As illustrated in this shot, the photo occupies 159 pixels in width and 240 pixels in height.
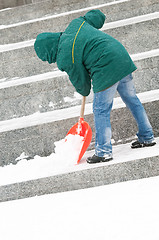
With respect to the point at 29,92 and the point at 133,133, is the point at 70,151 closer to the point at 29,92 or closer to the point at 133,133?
the point at 133,133

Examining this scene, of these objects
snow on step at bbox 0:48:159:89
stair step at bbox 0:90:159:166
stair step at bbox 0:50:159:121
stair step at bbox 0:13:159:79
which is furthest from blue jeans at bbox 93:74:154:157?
stair step at bbox 0:13:159:79

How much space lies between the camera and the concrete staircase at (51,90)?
10.5ft

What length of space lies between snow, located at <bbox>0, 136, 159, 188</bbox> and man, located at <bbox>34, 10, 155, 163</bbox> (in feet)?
0.60

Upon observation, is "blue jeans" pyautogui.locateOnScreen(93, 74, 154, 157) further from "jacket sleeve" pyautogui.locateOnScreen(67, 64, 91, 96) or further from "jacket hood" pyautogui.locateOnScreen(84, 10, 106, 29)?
"jacket hood" pyautogui.locateOnScreen(84, 10, 106, 29)

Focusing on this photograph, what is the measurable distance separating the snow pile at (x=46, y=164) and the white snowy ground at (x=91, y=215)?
10.9 inches

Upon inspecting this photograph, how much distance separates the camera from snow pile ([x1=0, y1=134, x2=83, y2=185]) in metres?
2.66

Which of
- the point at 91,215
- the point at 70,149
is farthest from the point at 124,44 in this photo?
the point at 91,215

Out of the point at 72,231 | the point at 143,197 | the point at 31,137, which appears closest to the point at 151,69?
the point at 31,137

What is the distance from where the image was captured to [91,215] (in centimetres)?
211

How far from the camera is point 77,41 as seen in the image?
2.59m

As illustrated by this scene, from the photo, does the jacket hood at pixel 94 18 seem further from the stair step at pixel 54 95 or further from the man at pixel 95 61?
the stair step at pixel 54 95

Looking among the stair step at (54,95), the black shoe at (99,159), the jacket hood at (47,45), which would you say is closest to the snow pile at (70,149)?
the black shoe at (99,159)

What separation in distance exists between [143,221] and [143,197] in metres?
0.20

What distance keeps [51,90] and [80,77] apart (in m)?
0.83
